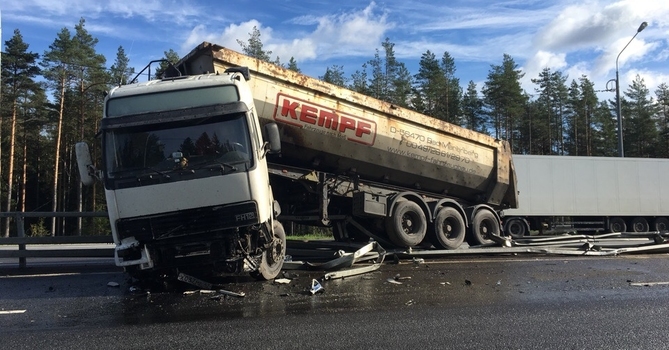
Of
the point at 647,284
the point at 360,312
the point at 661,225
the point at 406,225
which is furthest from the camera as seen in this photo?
the point at 661,225

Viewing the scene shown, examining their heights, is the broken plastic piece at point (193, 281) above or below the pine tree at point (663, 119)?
below

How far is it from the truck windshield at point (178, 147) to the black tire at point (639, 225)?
21.2m

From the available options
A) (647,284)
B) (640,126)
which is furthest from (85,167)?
(640,126)

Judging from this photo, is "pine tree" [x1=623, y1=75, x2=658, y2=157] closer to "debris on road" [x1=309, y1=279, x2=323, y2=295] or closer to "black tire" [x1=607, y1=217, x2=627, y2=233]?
"black tire" [x1=607, y1=217, x2=627, y2=233]

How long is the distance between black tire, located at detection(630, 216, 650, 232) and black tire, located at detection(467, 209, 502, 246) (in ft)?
44.4

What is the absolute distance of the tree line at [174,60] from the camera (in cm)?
3272

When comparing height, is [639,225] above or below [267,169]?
below

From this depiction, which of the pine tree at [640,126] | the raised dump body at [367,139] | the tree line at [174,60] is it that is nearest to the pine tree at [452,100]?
the tree line at [174,60]

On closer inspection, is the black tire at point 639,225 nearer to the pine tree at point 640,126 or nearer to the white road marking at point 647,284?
the white road marking at point 647,284

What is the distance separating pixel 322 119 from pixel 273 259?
3069mm

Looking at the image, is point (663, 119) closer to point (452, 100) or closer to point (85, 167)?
point (452, 100)

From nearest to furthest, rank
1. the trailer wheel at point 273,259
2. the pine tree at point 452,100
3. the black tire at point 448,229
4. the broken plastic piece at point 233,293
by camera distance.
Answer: the broken plastic piece at point 233,293, the trailer wheel at point 273,259, the black tire at point 448,229, the pine tree at point 452,100

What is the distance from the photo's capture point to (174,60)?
102 feet

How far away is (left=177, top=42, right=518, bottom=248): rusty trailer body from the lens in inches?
349
